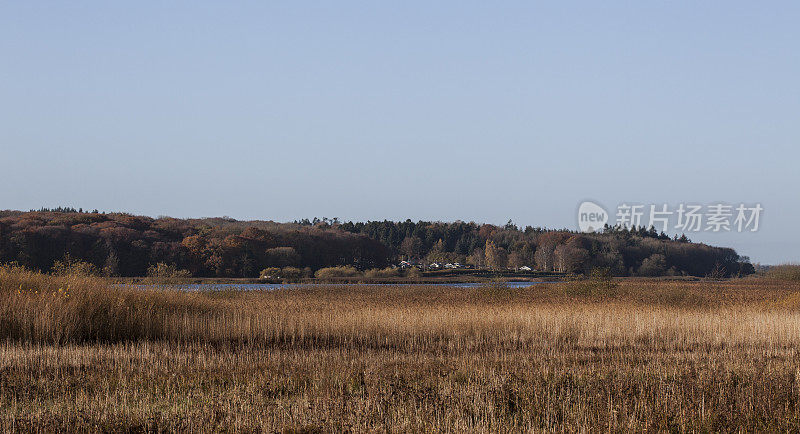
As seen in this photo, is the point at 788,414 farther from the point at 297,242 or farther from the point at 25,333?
the point at 297,242

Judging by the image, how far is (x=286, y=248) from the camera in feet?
356

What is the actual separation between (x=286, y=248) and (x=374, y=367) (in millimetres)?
96852

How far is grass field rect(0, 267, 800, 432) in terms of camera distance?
8.62m

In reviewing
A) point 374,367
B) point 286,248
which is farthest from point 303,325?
point 286,248

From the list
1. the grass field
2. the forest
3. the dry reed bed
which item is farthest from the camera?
the forest

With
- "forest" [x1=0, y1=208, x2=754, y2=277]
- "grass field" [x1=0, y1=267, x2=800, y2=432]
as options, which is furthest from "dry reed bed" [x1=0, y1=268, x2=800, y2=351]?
"forest" [x1=0, y1=208, x2=754, y2=277]

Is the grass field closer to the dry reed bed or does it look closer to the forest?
the dry reed bed

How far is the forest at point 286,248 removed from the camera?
85.8m

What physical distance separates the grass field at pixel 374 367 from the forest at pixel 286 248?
1792 centimetres

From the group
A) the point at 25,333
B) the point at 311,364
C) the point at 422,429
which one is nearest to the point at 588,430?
the point at 422,429

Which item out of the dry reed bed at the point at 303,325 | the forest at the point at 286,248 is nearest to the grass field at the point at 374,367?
the dry reed bed at the point at 303,325

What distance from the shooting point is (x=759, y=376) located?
1159 centimetres

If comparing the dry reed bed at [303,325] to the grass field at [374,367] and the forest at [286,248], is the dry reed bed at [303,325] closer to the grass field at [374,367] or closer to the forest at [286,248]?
the grass field at [374,367]

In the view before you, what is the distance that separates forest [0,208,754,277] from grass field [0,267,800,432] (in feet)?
58.8
